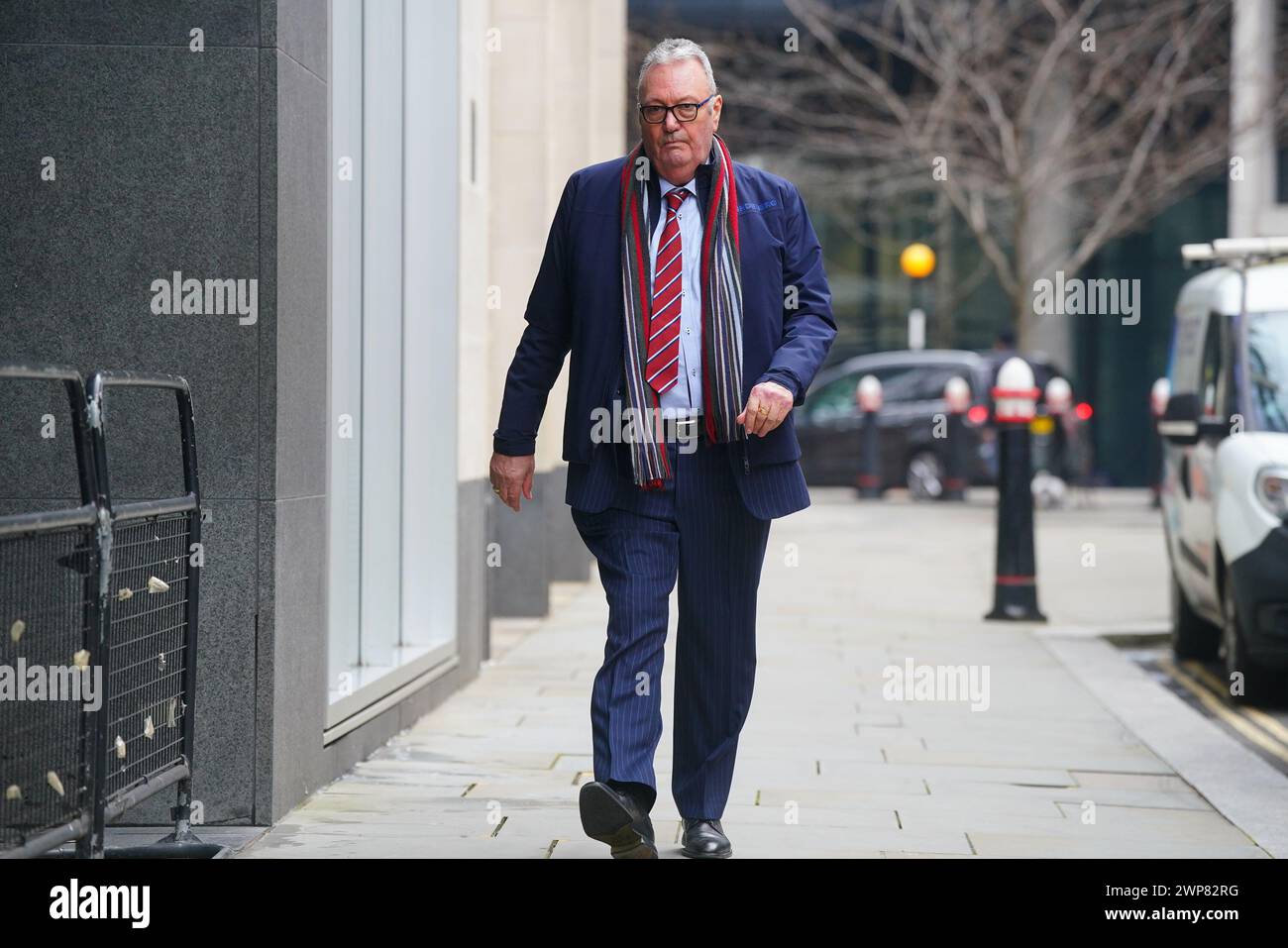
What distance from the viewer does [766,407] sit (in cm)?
448

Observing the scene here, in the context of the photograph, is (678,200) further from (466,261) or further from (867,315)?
(867,315)

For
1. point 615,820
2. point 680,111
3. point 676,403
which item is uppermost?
point 680,111

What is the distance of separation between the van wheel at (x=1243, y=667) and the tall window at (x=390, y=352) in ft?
10.8

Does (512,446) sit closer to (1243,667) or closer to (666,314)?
(666,314)

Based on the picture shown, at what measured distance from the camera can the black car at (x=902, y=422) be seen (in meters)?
23.0

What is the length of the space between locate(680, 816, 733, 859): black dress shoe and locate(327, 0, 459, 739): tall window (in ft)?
5.22

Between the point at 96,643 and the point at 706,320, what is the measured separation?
157 cm

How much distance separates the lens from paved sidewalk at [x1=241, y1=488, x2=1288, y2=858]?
5305 mm

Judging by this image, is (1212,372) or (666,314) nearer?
(666,314)

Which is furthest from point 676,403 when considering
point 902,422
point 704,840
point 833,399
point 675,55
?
point 833,399

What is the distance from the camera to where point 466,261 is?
823 cm

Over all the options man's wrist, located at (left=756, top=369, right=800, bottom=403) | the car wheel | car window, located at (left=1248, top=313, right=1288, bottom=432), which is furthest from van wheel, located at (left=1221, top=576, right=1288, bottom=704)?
the car wheel

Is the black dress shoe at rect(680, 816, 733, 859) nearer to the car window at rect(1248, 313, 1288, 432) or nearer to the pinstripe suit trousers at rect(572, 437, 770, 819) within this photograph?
the pinstripe suit trousers at rect(572, 437, 770, 819)

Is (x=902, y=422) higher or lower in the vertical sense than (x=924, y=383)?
lower
